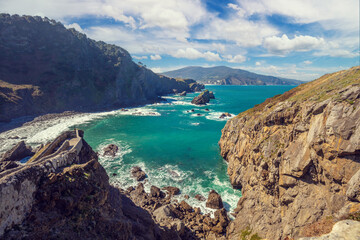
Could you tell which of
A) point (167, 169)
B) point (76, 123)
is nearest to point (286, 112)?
point (167, 169)

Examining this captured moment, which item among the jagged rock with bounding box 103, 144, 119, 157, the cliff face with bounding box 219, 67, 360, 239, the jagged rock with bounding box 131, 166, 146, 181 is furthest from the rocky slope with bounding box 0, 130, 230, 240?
the jagged rock with bounding box 103, 144, 119, 157

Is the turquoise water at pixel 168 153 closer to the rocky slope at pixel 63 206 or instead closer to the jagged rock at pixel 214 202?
the jagged rock at pixel 214 202

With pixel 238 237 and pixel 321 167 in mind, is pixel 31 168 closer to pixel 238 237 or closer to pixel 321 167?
pixel 238 237

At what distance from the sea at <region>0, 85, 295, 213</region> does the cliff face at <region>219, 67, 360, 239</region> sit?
23.2ft

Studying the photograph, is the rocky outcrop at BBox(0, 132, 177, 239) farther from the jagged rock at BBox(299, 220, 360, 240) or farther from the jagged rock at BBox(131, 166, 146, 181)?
the jagged rock at BBox(131, 166, 146, 181)

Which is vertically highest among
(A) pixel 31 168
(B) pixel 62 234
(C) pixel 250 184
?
(A) pixel 31 168

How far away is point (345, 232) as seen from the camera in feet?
→ 36.9

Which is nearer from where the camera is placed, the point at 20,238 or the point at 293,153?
the point at 20,238

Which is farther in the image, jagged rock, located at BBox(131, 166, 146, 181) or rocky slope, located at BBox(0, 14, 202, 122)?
rocky slope, located at BBox(0, 14, 202, 122)

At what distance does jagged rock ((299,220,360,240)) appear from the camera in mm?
10922

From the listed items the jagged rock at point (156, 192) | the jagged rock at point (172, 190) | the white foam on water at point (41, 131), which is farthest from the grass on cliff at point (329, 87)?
the white foam on water at point (41, 131)

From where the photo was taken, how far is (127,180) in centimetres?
3406

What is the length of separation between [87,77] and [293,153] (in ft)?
399

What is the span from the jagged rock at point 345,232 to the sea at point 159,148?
55.6 feet
